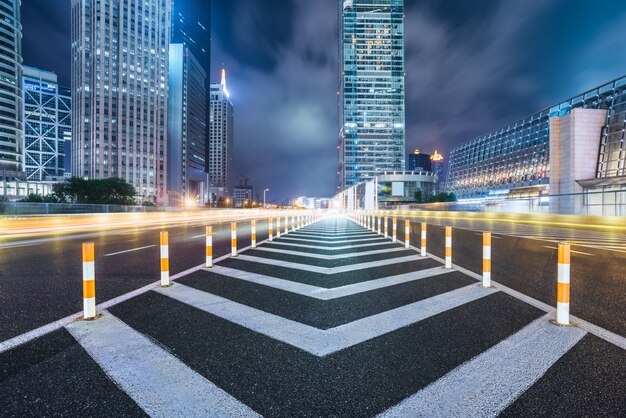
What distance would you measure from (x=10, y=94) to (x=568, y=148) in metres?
151

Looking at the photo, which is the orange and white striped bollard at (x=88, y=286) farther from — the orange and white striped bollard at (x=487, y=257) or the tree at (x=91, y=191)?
the tree at (x=91, y=191)

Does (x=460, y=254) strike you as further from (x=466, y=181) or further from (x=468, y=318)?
(x=466, y=181)

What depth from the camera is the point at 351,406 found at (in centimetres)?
232

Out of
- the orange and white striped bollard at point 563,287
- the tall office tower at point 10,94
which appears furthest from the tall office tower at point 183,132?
the orange and white striped bollard at point 563,287

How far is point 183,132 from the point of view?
523ft

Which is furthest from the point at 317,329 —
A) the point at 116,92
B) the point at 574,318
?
the point at 116,92

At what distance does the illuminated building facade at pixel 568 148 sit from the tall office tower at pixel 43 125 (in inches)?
7641

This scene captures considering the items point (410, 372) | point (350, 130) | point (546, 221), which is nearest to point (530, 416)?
point (410, 372)

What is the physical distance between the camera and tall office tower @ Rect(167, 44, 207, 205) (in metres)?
150

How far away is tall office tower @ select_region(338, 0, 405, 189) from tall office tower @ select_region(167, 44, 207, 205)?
81.2 meters

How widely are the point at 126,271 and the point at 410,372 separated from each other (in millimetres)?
6562

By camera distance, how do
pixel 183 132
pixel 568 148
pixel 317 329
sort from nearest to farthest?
1. pixel 317 329
2. pixel 568 148
3. pixel 183 132

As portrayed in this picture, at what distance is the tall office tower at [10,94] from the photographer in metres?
102

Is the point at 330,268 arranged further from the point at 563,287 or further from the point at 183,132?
the point at 183,132
